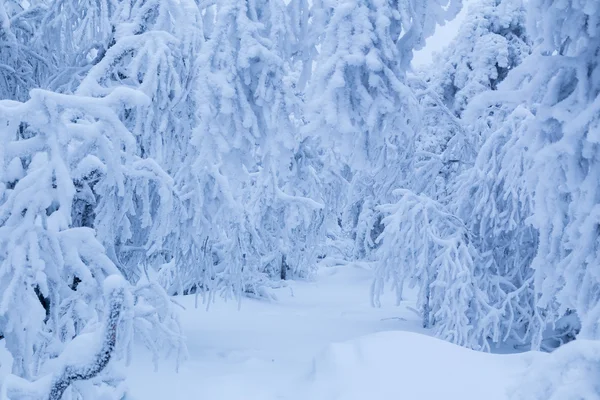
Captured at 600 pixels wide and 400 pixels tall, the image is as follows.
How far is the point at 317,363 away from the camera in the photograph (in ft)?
19.1

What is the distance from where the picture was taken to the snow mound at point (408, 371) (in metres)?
4.53

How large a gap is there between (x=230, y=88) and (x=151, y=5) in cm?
244

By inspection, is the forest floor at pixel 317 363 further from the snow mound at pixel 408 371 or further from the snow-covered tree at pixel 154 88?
the snow-covered tree at pixel 154 88

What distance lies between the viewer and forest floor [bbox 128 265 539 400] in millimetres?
4670

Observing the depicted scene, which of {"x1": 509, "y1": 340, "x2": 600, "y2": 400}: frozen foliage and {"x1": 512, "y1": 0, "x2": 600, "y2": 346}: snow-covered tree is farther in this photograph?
{"x1": 512, "y1": 0, "x2": 600, "y2": 346}: snow-covered tree

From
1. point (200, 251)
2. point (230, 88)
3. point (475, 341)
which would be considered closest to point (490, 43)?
point (475, 341)

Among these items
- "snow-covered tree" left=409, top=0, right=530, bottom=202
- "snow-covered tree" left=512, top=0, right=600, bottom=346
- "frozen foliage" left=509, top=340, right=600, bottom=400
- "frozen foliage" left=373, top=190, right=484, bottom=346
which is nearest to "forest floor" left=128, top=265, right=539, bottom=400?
"frozen foliage" left=509, top=340, right=600, bottom=400

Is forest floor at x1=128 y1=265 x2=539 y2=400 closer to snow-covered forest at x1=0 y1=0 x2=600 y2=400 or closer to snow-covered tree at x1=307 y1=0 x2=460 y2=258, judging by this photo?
snow-covered forest at x1=0 y1=0 x2=600 y2=400

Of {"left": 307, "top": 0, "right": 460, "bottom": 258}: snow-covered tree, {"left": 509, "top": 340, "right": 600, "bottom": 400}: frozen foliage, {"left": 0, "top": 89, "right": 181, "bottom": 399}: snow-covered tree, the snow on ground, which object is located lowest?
the snow on ground

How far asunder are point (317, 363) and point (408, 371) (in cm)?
124

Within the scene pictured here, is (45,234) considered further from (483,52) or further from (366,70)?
(483,52)

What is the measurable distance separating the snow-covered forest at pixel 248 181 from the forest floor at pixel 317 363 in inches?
1.3

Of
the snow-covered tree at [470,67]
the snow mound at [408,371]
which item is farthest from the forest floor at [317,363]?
the snow-covered tree at [470,67]

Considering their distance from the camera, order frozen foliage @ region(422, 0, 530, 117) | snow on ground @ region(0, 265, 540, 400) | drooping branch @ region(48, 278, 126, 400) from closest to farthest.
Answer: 1. drooping branch @ region(48, 278, 126, 400)
2. snow on ground @ region(0, 265, 540, 400)
3. frozen foliage @ region(422, 0, 530, 117)
